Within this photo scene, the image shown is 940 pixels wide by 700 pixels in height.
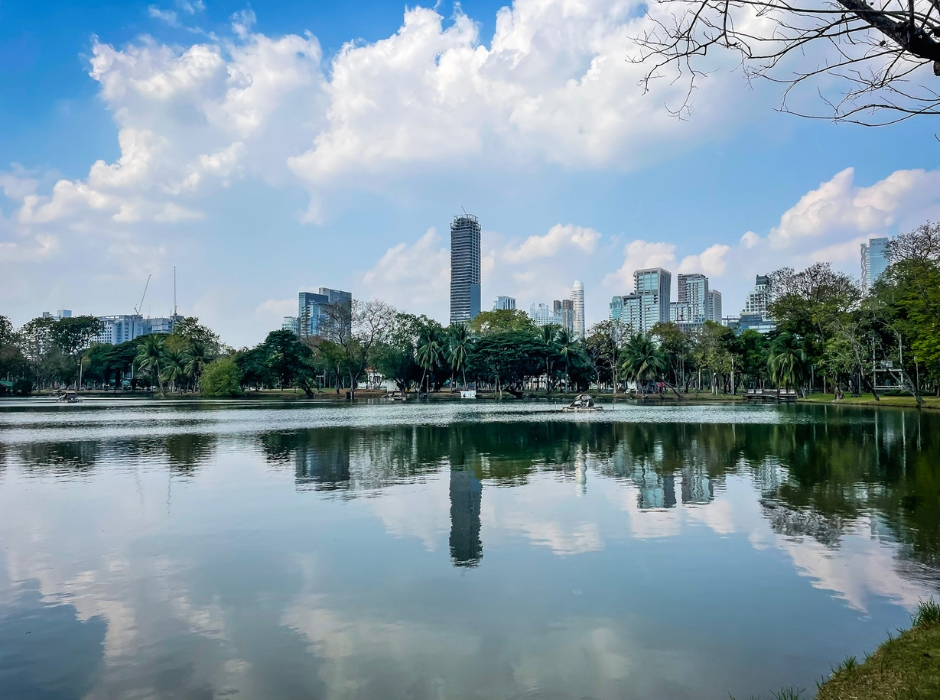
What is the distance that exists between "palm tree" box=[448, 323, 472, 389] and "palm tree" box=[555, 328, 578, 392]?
11109 millimetres

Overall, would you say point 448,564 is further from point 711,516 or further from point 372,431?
point 372,431

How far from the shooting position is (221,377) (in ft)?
247

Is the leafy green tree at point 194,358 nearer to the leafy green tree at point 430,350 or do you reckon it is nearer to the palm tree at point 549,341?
the leafy green tree at point 430,350

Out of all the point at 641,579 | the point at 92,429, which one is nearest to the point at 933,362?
the point at 641,579

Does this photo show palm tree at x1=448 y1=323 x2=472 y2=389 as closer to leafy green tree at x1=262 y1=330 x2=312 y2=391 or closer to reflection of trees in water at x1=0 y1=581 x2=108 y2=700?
leafy green tree at x1=262 y1=330 x2=312 y2=391

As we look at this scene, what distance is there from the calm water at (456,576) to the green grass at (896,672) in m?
0.47

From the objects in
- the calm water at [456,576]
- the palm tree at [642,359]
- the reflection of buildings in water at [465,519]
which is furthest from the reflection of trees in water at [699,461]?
the palm tree at [642,359]

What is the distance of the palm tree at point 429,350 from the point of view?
79.9 m

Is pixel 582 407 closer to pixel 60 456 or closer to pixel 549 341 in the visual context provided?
pixel 549 341

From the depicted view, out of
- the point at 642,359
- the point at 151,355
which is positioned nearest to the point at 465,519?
the point at 642,359

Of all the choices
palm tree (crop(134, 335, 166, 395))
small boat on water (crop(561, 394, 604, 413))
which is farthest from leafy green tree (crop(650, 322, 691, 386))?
palm tree (crop(134, 335, 166, 395))

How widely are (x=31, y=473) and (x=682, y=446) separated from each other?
63.6 ft

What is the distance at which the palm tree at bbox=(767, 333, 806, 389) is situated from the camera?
63500mm

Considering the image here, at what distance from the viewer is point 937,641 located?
5.23 m
